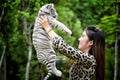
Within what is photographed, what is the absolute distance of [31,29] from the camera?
56.3ft

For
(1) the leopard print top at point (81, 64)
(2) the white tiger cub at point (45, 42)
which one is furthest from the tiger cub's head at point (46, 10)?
(1) the leopard print top at point (81, 64)

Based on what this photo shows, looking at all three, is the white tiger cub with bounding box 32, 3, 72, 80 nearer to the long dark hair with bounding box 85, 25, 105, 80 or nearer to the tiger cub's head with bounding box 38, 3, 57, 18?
the tiger cub's head with bounding box 38, 3, 57, 18

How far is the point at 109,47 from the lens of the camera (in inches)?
776

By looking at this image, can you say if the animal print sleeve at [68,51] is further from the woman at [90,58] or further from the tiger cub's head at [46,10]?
the tiger cub's head at [46,10]

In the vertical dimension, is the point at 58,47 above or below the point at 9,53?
below

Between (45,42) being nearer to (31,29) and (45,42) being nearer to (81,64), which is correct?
(81,64)

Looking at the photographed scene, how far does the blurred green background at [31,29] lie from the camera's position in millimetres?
13398

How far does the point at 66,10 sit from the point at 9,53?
145 inches

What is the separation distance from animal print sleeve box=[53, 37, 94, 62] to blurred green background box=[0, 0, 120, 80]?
769 cm

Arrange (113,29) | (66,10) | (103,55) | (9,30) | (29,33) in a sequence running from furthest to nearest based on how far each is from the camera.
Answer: (66,10), (29,33), (9,30), (113,29), (103,55)

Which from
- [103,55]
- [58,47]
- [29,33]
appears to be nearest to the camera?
[58,47]

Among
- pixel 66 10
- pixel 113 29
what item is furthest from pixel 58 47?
pixel 66 10

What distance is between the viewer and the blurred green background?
13.4 metres

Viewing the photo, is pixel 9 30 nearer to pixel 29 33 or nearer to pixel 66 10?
pixel 29 33
